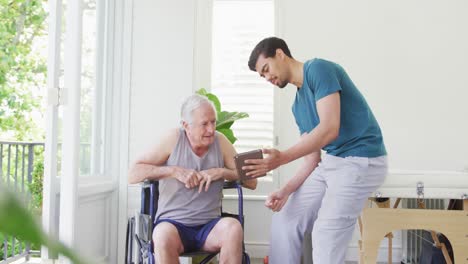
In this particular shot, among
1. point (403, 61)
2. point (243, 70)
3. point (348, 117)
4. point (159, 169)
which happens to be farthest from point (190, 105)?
point (403, 61)

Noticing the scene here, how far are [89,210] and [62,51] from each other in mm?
1045

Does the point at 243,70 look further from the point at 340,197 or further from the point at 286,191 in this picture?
the point at 340,197

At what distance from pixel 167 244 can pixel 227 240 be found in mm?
271

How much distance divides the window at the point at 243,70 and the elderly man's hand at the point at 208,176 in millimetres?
1868

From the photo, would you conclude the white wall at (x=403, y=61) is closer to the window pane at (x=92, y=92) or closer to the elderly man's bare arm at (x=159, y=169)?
the window pane at (x=92, y=92)

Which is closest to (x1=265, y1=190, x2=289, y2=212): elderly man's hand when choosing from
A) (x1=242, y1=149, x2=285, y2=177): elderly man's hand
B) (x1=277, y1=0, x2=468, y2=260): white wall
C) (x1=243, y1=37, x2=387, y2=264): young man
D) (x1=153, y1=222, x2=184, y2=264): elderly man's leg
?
(x1=243, y1=37, x2=387, y2=264): young man

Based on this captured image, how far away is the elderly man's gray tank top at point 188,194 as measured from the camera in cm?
265

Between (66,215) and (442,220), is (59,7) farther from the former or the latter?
(442,220)

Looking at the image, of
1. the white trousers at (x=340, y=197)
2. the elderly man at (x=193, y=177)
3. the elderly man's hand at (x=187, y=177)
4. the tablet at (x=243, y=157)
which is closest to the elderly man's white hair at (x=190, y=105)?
the elderly man at (x=193, y=177)

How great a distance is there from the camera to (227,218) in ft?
8.46

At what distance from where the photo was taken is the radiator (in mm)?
3979

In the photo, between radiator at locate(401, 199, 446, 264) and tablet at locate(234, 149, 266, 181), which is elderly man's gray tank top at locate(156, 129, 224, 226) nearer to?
tablet at locate(234, 149, 266, 181)

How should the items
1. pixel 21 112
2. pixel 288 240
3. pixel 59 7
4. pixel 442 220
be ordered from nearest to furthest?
1. pixel 288 240
2. pixel 59 7
3. pixel 442 220
4. pixel 21 112

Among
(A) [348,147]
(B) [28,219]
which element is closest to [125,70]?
(A) [348,147]
